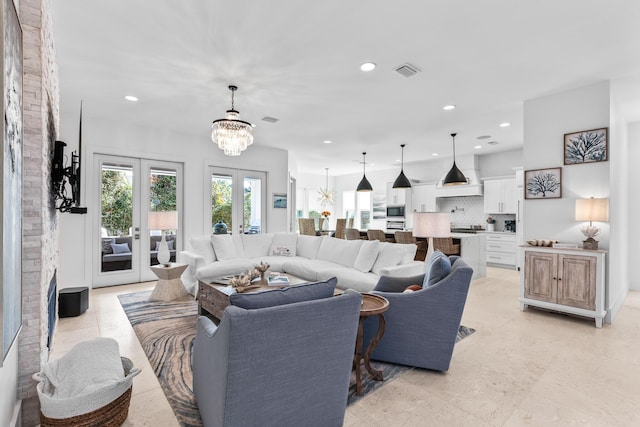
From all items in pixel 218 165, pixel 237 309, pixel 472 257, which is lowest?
pixel 472 257

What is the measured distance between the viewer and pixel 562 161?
158 inches

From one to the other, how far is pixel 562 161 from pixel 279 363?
14.1 feet

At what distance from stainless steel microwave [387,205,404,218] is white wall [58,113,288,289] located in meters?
3.55

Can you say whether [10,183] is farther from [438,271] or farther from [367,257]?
[367,257]

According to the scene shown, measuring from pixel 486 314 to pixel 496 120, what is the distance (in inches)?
120

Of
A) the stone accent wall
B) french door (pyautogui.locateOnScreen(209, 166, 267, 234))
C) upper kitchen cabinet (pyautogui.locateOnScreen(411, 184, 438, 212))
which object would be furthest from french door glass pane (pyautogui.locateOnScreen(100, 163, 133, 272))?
upper kitchen cabinet (pyautogui.locateOnScreen(411, 184, 438, 212))

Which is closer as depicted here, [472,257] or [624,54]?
[624,54]

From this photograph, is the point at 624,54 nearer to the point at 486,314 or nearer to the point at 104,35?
the point at 486,314

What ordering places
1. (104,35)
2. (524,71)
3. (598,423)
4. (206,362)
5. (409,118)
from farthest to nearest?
(409,118) < (524,71) < (104,35) < (598,423) < (206,362)

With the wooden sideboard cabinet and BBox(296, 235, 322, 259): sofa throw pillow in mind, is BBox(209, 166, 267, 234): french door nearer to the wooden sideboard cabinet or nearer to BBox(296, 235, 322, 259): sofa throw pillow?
BBox(296, 235, 322, 259): sofa throw pillow

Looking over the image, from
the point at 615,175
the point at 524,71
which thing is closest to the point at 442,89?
the point at 524,71

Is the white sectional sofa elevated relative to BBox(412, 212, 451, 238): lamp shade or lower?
lower

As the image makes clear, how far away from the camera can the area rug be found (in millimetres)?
2131

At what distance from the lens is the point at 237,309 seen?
1390 mm
